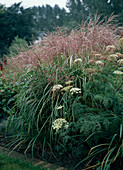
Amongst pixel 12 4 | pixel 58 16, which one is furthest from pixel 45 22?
pixel 12 4

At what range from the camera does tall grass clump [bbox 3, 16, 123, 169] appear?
240cm

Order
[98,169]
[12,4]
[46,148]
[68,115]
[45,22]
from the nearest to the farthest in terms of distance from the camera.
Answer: [98,169] → [68,115] → [46,148] → [12,4] → [45,22]

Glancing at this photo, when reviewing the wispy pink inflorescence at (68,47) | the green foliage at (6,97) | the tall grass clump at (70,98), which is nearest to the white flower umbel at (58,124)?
the tall grass clump at (70,98)

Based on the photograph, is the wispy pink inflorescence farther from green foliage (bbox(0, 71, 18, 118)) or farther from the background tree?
the background tree

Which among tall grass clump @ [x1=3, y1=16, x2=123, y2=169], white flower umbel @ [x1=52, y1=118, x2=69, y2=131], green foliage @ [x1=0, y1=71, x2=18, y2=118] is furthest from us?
green foliage @ [x1=0, y1=71, x2=18, y2=118]

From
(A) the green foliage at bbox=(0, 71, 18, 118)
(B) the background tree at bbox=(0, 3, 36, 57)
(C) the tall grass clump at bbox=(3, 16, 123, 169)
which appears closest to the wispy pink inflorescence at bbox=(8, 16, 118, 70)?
(C) the tall grass clump at bbox=(3, 16, 123, 169)

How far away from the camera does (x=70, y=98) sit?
103 inches

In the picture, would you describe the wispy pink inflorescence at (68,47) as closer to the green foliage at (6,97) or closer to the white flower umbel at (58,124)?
the green foliage at (6,97)

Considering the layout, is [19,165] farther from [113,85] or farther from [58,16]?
[58,16]

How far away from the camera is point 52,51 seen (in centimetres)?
347

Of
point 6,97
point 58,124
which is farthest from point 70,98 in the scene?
point 6,97

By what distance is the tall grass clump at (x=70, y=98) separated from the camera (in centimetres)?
240

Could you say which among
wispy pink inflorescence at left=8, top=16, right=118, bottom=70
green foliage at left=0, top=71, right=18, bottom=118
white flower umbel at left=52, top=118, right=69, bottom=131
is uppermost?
wispy pink inflorescence at left=8, top=16, right=118, bottom=70

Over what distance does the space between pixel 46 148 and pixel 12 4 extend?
3508 cm
